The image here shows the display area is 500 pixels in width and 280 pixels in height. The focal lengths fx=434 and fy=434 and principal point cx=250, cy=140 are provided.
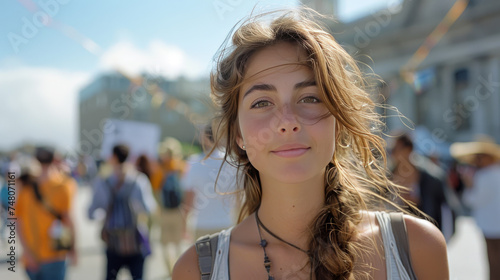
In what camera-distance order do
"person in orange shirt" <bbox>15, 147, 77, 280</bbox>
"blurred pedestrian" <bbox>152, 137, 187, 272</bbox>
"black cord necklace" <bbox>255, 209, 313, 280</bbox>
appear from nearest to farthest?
"black cord necklace" <bbox>255, 209, 313, 280</bbox>, "person in orange shirt" <bbox>15, 147, 77, 280</bbox>, "blurred pedestrian" <bbox>152, 137, 187, 272</bbox>

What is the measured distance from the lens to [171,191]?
6484 millimetres

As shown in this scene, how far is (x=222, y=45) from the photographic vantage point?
1.92 meters

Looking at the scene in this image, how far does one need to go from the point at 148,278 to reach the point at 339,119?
5409mm

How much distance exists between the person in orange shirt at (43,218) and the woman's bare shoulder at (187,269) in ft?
9.96

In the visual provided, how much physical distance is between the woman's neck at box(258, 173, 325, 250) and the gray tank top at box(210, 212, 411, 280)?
0.19 metres

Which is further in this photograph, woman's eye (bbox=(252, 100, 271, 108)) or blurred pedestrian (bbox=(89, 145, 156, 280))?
blurred pedestrian (bbox=(89, 145, 156, 280))

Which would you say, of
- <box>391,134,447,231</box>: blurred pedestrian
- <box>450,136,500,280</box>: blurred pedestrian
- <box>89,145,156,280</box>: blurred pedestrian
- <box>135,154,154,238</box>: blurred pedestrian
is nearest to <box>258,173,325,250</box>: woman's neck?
<box>391,134,447,231</box>: blurred pedestrian

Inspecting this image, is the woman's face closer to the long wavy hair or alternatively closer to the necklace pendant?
the long wavy hair

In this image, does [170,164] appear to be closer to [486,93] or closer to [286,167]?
[286,167]

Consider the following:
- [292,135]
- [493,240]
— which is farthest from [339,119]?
[493,240]

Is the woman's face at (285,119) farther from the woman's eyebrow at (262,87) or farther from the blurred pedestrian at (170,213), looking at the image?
the blurred pedestrian at (170,213)

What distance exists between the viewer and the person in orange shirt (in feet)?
13.6

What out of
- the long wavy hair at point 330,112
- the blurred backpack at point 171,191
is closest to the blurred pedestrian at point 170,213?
the blurred backpack at point 171,191

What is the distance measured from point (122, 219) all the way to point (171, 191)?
188 centimetres
